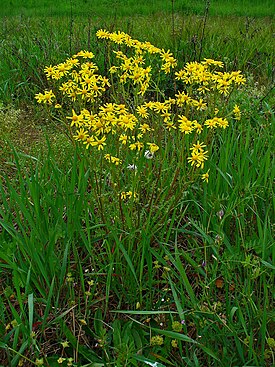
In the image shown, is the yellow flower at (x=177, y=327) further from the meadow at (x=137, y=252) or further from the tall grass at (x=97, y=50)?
the tall grass at (x=97, y=50)

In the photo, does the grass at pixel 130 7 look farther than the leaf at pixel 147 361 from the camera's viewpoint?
Yes

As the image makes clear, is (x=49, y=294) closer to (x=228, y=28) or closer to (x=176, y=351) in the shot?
(x=176, y=351)

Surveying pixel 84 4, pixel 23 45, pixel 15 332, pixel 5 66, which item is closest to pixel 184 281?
pixel 15 332

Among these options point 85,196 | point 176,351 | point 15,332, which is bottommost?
point 176,351

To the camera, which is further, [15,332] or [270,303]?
[270,303]

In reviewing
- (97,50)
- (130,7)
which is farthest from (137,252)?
(130,7)

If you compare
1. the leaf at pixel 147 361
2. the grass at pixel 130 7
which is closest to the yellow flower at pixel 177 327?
the leaf at pixel 147 361

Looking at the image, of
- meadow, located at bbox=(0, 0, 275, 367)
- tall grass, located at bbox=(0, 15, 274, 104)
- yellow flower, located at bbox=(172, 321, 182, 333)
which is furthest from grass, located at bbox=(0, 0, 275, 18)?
yellow flower, located at bbox=(172, 321, 182, 333)

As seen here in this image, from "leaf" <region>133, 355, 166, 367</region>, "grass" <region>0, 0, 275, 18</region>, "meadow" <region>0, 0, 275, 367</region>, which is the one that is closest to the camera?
"leaf" <region>133, 355, 166, 367</region>

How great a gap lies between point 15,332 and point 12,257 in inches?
13.9

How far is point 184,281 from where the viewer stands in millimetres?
1788

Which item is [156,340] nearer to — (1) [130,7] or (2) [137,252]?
(2) [137,252]

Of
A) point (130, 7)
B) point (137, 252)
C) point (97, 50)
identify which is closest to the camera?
point (137, 252)

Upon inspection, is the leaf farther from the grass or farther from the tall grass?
the grass
